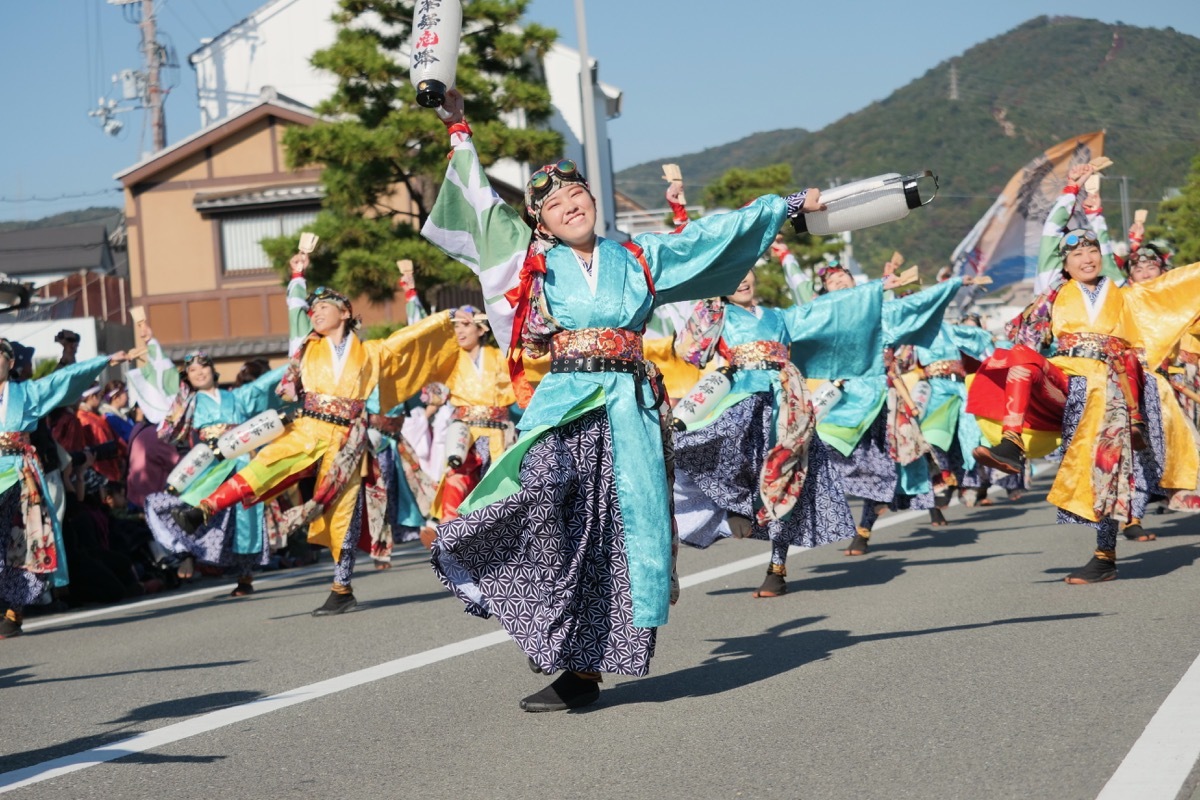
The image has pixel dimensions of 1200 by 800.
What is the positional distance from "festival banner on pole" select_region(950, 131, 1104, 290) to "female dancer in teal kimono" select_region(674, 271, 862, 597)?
324 centimetres

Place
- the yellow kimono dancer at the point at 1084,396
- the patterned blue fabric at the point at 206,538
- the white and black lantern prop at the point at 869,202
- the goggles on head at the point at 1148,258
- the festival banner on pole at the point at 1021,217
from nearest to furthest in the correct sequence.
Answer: the white and black lantern prop at the point at 869,202 < the yellow kimono dancer at the point at 1084,396 < the goggles on head at the point at 1148,258 < the patterned blue fabric at the point at 206,538 < the festival banner on pole at the point at 1021,217

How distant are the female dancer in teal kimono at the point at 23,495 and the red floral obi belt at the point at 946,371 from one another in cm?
776

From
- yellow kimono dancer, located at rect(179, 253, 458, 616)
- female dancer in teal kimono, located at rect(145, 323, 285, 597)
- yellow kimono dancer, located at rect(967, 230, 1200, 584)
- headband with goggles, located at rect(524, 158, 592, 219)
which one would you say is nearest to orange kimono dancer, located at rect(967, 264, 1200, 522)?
yellow kimono dancer, located at rect(967, 230, 1200, 584)

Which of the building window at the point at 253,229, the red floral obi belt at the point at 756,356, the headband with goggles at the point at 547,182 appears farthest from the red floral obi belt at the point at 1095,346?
the building window at the point at 253,229

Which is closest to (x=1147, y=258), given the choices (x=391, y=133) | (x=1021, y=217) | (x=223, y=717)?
(x=1021, y=217)

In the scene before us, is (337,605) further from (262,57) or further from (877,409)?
(262,57)

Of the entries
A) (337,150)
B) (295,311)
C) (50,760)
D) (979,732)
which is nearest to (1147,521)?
(295,311)

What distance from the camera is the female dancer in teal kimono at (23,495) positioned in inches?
372

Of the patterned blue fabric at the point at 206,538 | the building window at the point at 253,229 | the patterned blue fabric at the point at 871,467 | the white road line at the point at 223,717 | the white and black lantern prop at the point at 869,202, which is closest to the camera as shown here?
the white road line at the point at 223,717

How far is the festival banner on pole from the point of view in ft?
37.3

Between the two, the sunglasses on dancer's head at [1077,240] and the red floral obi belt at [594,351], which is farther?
the sunglasses on dancer's head at [1077,240]

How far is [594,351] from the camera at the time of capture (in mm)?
5324

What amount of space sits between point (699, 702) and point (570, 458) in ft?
3.19

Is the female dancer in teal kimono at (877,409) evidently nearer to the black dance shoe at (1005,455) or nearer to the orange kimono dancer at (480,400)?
the black dance shoe at (1005,455)
